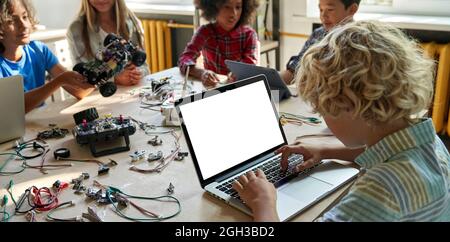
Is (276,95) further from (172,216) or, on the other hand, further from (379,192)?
(379,192)

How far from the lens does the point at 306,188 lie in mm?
1065

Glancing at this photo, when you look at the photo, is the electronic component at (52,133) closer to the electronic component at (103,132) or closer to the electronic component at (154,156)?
the electronic component at (103,132)

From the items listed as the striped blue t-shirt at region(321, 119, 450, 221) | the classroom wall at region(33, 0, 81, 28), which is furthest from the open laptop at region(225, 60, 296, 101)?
the classroom wall at region(33, 0, 81, 28)

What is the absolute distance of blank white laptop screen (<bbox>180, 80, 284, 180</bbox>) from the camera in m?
1.08

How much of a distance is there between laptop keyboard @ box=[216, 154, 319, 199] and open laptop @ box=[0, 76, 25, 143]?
78 cm

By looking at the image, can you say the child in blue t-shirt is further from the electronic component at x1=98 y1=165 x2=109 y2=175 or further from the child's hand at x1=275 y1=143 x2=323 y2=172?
the child's hand at x1=275 y1=143 x2=323 y2=172

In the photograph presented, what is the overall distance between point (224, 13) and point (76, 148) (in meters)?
1.20

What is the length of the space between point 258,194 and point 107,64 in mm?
868

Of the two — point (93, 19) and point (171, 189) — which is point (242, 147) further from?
point (93, 19)

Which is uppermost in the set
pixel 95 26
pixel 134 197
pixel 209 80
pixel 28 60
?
pixel 95 26

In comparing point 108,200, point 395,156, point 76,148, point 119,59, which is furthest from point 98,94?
point 395,156

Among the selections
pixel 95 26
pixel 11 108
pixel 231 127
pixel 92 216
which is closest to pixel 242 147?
→ pixel 231 127

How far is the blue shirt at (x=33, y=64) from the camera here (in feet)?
6.19

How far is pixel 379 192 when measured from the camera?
2.51ft
